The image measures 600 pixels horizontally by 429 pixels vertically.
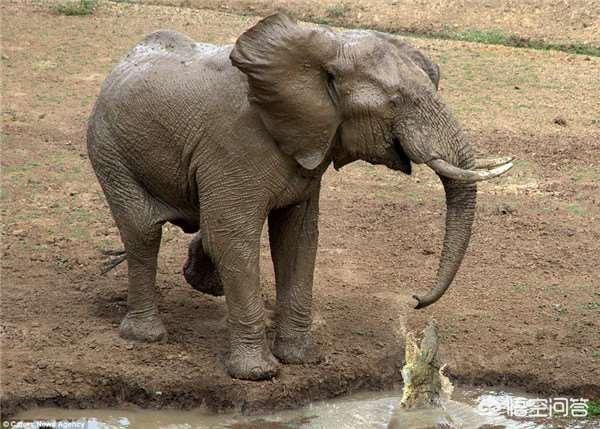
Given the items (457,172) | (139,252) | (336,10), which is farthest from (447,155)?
(336,10)

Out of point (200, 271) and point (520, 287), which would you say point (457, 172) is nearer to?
point (200, 271)

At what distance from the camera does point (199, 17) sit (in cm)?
1772

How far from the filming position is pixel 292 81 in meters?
7.38

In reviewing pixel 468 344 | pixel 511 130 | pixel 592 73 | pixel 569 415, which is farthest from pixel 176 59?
pixel 592 73

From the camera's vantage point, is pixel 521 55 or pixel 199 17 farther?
pixel 199 17

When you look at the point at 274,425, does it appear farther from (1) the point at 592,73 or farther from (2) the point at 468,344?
(1) the point at 592,73

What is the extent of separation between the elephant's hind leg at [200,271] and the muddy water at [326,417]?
1.32 meters

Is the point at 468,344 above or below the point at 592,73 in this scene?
below

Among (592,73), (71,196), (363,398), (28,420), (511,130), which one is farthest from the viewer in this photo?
(592,73)

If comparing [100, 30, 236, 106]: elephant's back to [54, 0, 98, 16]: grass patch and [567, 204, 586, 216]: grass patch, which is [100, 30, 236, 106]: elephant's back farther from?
[54, 0, 98, 16]: grass patch

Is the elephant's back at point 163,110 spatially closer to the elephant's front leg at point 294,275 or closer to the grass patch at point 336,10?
the elephant's front leg at point 294,275

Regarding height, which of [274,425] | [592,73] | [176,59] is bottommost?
[274,425]

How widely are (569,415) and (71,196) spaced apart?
493 centimetres

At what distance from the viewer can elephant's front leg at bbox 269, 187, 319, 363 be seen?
8312 mm
